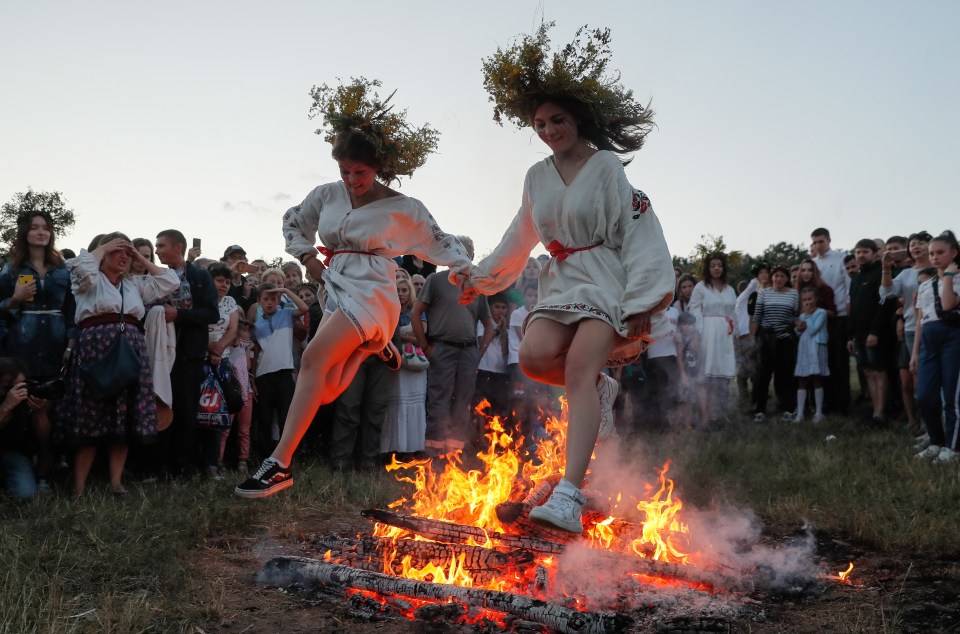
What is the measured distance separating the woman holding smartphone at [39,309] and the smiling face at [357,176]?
115 inches

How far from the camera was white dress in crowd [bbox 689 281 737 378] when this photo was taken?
11.7 meters

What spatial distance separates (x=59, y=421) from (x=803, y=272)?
936 centimetres

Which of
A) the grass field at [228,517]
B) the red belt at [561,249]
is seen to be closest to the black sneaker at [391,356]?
the grass field at [228,517]

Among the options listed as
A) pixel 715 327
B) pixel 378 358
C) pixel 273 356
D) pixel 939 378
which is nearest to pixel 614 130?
pixel 378 358

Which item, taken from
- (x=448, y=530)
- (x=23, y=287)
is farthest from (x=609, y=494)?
(x=23, y=287)

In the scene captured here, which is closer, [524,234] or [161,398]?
[524,234]

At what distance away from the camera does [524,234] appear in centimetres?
528

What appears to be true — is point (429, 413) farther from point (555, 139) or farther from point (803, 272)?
point (803, 272)

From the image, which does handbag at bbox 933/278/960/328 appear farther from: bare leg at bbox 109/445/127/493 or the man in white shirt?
bare leg at bbox 109/445/127/493

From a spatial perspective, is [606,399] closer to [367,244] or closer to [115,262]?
[367,244]

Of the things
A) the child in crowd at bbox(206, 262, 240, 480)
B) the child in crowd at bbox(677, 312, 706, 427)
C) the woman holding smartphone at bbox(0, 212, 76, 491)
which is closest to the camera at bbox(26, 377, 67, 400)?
the woman holding smartphone at bbox(0, 212, 76, 491)

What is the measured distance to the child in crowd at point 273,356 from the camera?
8.54 meters

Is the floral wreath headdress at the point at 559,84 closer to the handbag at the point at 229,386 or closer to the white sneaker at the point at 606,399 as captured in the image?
the white sneaker at the point at 606,399

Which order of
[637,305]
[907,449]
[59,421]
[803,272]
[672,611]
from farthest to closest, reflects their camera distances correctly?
1. [803,272]
2. [907,449]
3. [59,421]
4. [637,305]
5. [672,611]
